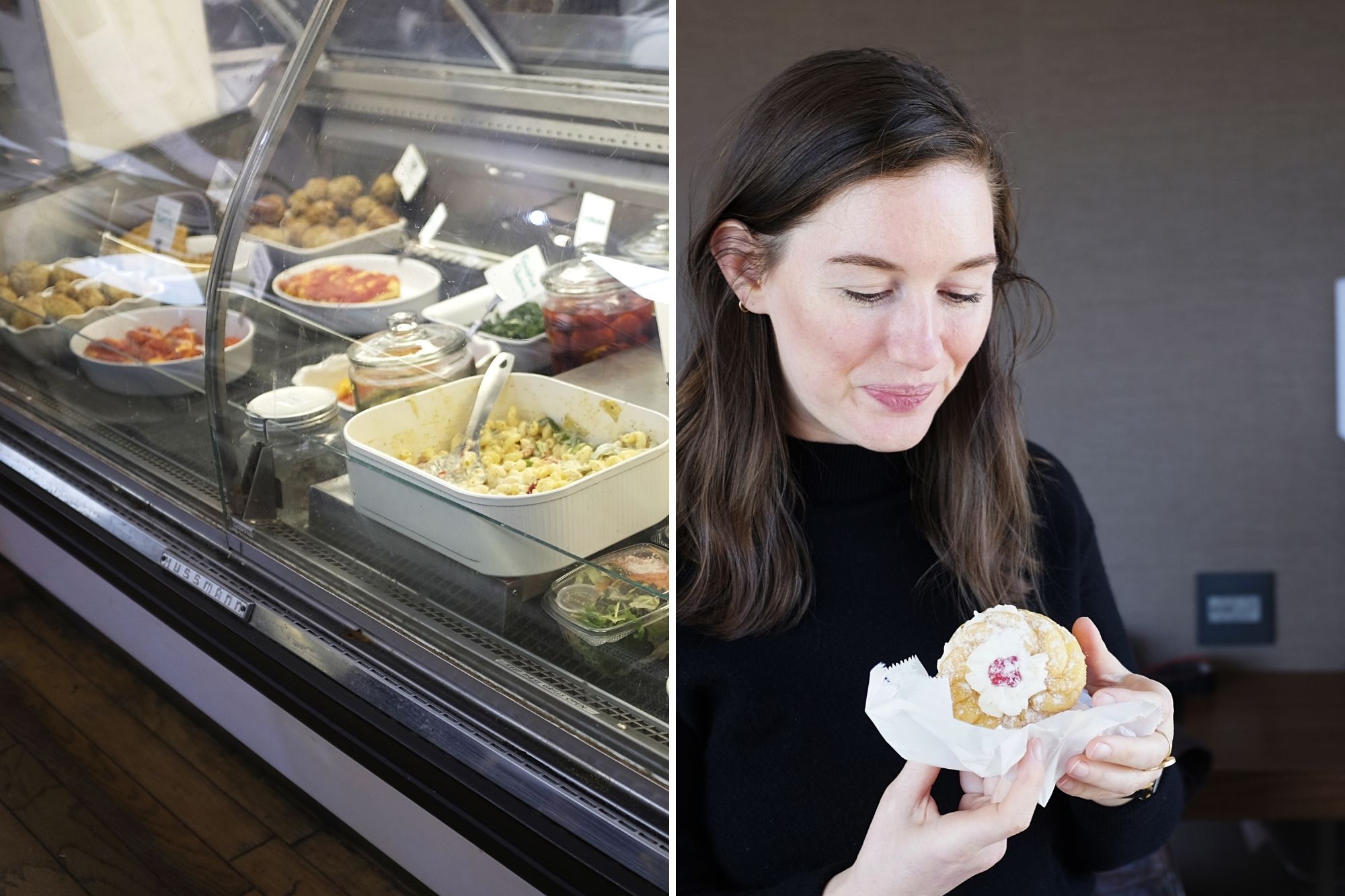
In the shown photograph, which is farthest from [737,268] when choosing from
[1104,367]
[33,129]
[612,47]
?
[33,129]

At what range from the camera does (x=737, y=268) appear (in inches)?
24.9

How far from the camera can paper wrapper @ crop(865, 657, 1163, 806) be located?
20.7 inches

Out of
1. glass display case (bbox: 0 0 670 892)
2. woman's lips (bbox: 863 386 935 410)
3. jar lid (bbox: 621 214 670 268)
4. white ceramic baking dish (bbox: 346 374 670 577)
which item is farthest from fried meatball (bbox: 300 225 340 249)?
woman's lips (bbox: 863 386 935 410)

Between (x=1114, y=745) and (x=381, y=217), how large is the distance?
1.05 meters

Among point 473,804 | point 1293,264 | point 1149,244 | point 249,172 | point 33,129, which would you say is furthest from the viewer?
point 33,129

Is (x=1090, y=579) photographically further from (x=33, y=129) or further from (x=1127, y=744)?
(x=33, y=129)

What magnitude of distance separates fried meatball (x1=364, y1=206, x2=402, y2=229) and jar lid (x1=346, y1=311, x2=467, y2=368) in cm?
12

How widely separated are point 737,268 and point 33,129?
162 centimetres

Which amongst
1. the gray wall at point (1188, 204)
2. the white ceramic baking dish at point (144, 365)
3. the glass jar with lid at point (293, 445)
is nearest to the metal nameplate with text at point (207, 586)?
the glass jar with lid at point (293, 445)

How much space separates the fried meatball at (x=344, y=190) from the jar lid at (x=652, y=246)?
0.44 metres

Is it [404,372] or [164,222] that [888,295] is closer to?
[404,372]

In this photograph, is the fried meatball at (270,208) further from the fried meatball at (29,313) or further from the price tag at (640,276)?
the fried meatball at (29,313)

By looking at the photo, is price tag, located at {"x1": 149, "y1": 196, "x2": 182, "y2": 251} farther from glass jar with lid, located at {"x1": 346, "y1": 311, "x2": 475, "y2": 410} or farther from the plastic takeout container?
the plastic takeout container

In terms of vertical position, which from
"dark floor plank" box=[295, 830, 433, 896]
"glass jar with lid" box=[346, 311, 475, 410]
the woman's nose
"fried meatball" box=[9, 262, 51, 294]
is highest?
the woman's nose
